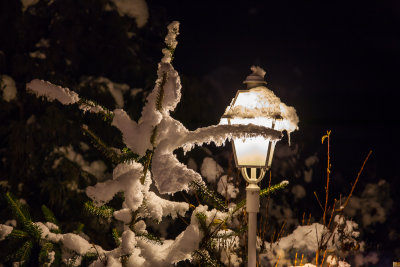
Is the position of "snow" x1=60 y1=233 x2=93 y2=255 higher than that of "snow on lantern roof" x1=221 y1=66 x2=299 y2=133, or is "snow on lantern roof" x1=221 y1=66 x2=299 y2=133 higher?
"snow on lantern roof" x1=221 y1=66 x2=299 y2=133

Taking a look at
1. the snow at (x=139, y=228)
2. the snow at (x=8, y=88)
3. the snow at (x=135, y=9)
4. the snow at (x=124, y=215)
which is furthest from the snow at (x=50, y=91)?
the snow at (x=135, y=9)

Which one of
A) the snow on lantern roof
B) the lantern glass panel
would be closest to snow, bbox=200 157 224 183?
the snow on lantern roof

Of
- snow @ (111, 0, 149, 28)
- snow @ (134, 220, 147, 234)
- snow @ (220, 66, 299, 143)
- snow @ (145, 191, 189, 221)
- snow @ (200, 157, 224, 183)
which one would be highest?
snow @ (111, 0, 149, 28)

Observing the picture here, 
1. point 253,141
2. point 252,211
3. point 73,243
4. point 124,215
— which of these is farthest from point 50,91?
point 252,211

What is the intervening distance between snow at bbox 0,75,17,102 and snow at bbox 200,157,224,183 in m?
2.13

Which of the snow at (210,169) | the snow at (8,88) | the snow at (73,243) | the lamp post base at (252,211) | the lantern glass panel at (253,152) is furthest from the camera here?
the snow at (210,169)

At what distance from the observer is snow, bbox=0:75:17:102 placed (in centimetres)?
564

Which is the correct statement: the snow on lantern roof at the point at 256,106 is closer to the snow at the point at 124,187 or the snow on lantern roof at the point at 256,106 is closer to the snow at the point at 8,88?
the snow at the point at 124,187

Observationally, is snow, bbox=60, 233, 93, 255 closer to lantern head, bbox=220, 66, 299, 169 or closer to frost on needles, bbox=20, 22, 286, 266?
frost on needles, bbox=20, 22, 286, 266

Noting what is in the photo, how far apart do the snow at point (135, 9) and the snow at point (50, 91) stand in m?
3.20

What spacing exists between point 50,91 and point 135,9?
332cm

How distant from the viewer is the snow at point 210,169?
576 cm

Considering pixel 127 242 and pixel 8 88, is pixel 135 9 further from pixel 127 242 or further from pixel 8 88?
pixel 127 242

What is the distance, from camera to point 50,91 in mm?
3076
